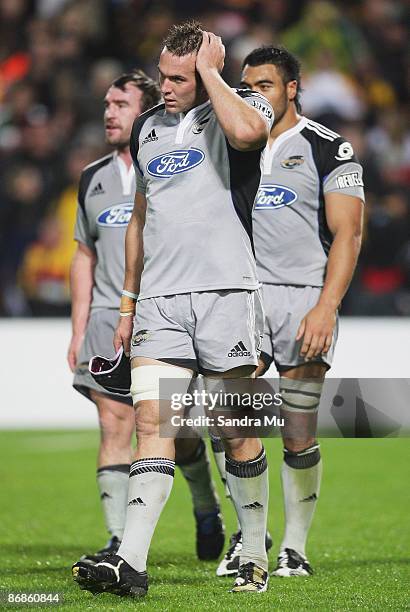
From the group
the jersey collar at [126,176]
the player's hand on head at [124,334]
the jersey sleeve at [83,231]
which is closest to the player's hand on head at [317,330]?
the player's hand on head at [124,334]

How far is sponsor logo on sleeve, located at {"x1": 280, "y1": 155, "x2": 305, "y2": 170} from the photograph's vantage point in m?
5.86

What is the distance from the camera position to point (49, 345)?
40.9 feet

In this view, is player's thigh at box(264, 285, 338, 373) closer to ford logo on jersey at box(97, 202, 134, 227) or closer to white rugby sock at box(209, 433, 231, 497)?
white rugby sock at box(209, 433, 231, 497)

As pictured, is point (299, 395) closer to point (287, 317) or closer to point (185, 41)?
point (287, 317)

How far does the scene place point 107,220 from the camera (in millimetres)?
6344

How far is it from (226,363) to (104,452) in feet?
5.44

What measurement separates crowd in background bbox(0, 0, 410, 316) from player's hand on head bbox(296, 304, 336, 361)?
7073mm

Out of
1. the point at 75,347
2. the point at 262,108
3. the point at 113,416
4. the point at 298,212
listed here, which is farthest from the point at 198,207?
the point at 75,347

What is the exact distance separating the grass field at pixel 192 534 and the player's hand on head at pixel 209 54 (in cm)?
208

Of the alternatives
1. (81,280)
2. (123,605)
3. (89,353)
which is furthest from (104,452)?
(123,605)

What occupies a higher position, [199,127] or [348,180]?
[199,127]

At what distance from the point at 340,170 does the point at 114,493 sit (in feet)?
6.50

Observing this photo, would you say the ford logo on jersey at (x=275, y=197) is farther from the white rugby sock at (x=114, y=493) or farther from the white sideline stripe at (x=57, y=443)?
the white sideline stripe at (x=57, y=443)

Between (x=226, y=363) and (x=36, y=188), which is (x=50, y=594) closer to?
(x=226, y=363)
